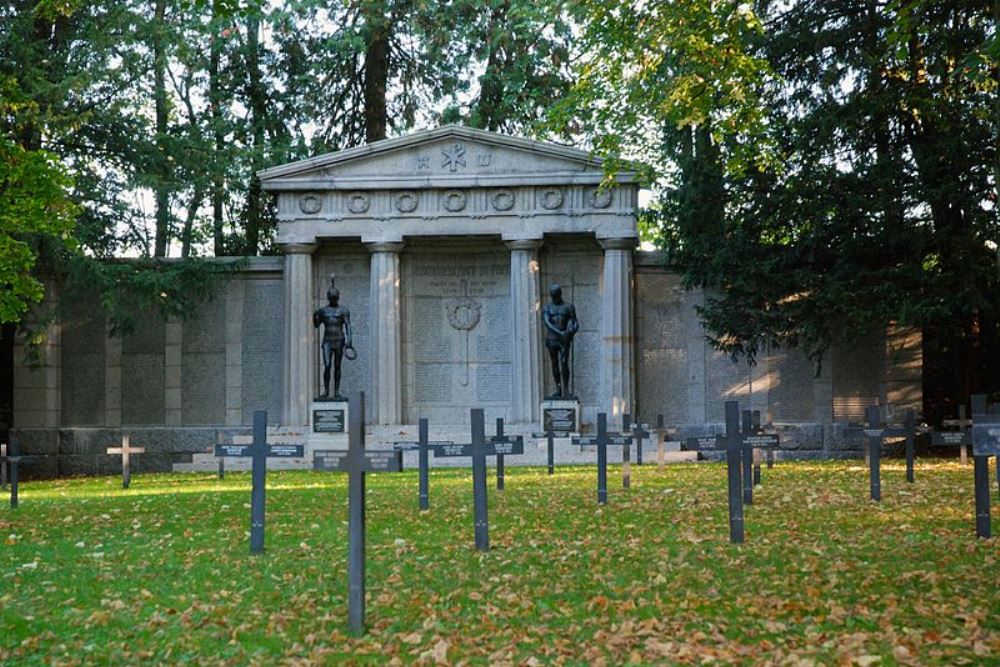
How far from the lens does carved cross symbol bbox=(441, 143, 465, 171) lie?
2520 cm

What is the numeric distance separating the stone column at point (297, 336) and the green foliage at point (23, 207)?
270 inches

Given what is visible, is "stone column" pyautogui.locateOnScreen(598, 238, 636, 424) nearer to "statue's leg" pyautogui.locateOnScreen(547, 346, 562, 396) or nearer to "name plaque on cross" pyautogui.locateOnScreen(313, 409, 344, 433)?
"statue's leg" pyautogui.locateOnScreen(547, 346, 562, 396)

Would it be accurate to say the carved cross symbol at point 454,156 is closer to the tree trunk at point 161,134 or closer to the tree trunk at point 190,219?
the tree trunk at point 190,219

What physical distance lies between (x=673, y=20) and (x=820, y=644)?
32.4ft

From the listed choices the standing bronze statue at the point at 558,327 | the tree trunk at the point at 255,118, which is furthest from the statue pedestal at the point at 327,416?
the tree trunk at the point at 255,118

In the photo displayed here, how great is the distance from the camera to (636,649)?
21.8 feet

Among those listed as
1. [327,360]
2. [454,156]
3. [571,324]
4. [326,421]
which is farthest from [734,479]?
[454,156]

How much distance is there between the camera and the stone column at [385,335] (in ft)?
82.4

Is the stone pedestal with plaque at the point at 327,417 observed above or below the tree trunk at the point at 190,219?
below

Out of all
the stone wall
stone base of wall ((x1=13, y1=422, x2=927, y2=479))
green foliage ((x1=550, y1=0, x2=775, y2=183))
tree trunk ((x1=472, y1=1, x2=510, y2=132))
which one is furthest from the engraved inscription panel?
green foliage ((x1=550, y1=0, x2=775, y2=183))

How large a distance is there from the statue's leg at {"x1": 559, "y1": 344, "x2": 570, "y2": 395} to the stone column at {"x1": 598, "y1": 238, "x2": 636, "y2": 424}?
2.98 ft

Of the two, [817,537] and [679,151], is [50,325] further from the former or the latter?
[817,537]

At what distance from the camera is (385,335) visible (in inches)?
992

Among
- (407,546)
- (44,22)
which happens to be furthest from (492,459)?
(44,22)
